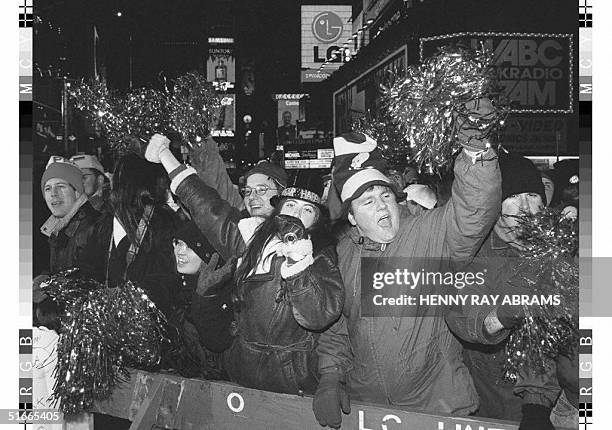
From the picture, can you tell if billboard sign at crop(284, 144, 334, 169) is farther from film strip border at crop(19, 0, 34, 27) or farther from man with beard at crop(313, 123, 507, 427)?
film strip border at crop(19, 0, 34, 27)

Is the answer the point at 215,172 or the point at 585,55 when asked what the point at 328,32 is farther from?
the point at 585,55

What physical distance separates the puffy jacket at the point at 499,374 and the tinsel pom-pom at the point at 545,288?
27 millimetres

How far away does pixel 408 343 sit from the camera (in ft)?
9.05

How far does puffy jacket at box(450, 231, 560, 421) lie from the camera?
112 inches

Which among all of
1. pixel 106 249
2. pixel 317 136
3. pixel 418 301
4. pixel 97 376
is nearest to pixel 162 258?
pixel 106 249

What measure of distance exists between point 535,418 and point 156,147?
1509 millimetres

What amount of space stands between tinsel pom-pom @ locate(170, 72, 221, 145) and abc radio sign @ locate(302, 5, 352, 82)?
1.05ft

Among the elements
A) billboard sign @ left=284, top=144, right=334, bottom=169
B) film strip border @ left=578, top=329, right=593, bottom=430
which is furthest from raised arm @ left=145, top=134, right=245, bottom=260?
film strip border @ left=578, top=329, right=593, bottom=430

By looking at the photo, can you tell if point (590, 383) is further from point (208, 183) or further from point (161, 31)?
point (161, 31)

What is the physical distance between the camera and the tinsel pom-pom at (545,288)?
9.20 feet

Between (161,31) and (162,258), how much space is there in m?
0.76

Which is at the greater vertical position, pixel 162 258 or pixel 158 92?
pixel 158 92

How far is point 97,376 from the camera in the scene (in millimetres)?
3098

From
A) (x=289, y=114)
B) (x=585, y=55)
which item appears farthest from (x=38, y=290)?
(x=585, y=55)
